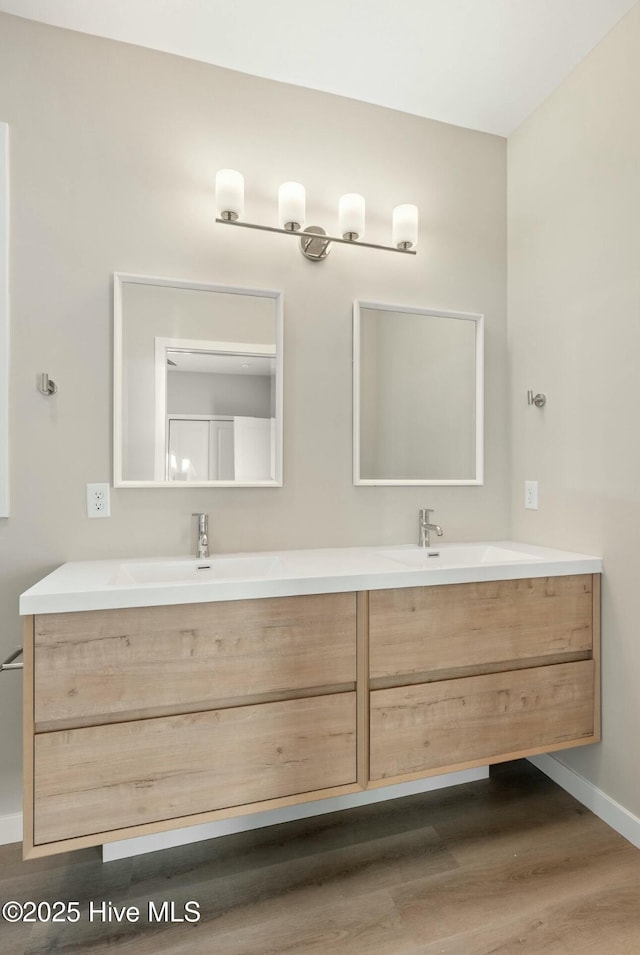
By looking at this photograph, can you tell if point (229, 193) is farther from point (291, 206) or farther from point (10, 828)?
point (10, 828)

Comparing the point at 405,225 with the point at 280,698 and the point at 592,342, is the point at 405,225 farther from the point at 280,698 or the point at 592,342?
the point at 280,698

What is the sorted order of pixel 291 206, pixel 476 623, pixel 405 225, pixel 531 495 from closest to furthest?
pixel 476 623
pixel 291 206
pixel 405 225
pixel 531 495

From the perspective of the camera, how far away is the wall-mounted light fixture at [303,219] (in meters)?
1.70

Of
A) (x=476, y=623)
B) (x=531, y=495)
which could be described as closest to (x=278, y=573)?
(x=476, y=623)

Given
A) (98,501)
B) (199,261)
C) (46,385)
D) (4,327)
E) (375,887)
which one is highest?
(199,261)

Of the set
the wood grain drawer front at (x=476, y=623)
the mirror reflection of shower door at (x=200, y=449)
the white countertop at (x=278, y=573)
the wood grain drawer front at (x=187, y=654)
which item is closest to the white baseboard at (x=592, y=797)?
the wood grain drawer front at (x=476, y=623)

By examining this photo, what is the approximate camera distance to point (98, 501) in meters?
1.68

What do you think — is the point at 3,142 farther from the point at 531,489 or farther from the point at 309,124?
the point at 531,489

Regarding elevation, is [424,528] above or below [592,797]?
above

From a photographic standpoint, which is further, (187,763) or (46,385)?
(46,385)

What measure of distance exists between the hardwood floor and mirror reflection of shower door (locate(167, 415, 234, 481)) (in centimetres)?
116

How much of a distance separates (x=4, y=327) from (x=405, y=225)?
142 centimetres

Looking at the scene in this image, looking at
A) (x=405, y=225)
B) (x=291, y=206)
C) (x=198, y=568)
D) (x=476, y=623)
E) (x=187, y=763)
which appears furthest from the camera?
(x=405, y=225)

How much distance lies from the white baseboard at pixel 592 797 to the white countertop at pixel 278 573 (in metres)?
0.75
